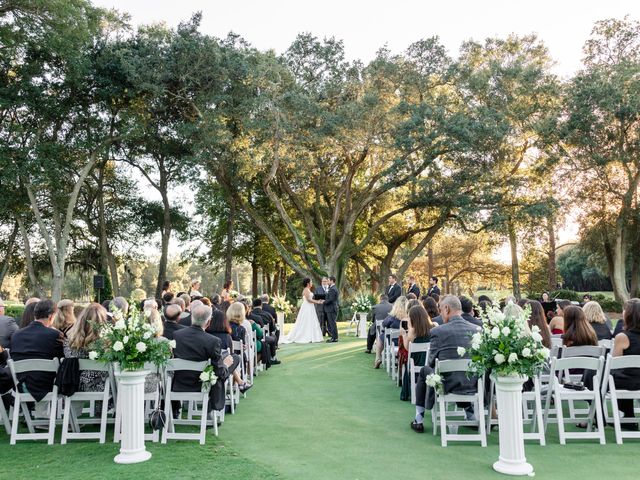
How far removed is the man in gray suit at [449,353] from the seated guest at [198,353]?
7.80ft

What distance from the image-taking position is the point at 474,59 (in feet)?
103

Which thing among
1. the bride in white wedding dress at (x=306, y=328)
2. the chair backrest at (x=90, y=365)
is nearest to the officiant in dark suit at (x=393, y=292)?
the bride in white wedding dress at (x=306, y=328)

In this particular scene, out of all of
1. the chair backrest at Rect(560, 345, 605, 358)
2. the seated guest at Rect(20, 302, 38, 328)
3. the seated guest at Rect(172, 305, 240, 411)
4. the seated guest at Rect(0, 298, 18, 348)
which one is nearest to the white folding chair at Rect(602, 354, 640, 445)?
the chair backrest at Rect(560, 345, 605, 358)

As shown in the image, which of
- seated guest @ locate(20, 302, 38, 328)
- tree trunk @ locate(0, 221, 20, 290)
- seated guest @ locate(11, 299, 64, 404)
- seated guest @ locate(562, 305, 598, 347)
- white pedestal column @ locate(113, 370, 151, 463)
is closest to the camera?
white pedestal column @ locate(113, 370, 151, 463)

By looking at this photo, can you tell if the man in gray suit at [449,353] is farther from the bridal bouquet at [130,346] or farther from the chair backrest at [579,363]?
the bridal bouquet at [130,346]

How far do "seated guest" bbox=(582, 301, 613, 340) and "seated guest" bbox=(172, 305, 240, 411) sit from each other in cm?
499

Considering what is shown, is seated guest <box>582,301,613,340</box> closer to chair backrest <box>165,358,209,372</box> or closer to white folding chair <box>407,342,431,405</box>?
white folding chair <box>407,342,431,405</box>

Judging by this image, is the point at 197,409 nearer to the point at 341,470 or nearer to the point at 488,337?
the point at 341,470

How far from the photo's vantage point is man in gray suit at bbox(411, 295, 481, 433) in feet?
20.2

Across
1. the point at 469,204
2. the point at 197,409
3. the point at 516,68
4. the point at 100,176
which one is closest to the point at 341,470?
the point at 197,409

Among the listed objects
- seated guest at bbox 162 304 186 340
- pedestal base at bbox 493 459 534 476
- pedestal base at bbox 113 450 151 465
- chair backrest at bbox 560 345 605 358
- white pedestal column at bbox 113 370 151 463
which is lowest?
pedestal base at bbox 493 459 534 476

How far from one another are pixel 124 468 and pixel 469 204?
24.3m

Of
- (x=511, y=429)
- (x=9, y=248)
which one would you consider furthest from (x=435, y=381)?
(x=9, y=248)

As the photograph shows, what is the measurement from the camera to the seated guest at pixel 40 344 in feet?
20.4
